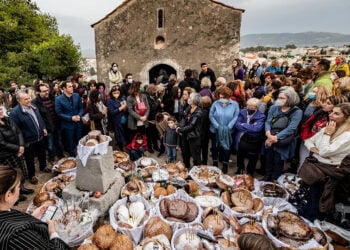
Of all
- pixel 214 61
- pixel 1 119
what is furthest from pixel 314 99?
pixel 214 61

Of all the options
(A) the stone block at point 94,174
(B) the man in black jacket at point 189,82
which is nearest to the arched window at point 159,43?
(B) the man in black jacket at point 189,82

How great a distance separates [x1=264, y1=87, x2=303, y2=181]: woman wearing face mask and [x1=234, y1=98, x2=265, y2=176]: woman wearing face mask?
0.21 m

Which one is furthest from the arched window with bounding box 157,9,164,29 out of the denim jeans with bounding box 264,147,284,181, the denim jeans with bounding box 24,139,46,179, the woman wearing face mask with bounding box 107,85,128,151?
the denim jeans with bounding box 264,147,284,181

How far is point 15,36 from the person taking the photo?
13.6m

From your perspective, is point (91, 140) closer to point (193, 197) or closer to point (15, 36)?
point (193, 197)

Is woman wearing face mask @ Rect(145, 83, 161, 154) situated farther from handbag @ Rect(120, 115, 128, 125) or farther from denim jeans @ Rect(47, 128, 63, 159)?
denim jeans @ Rect(47, 128, 63, 159)

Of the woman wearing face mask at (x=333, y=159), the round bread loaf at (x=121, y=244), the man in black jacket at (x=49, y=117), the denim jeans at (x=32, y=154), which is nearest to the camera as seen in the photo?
the round bread loaf at (x=121, y=244)

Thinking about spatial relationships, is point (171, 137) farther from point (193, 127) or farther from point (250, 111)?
point (250, 111)

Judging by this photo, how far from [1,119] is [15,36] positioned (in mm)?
12665

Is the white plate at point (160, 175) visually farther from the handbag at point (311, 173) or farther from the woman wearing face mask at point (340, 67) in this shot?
the woman wearing face mask at point (340, 67)

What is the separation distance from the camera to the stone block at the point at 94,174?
3813 mm

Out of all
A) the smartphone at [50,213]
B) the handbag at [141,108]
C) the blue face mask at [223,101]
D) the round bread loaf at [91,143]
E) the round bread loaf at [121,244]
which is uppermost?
the blue face mask at [223,101]

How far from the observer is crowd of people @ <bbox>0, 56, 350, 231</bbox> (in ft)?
12.9

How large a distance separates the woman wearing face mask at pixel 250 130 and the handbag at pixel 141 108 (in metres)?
2.38
